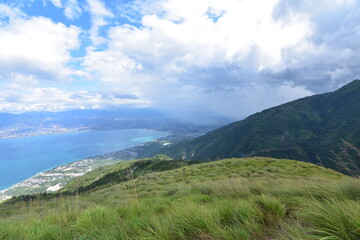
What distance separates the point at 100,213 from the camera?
3.51 m

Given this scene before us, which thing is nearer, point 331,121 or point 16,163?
point 16,163

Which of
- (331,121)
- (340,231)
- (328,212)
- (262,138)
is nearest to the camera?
(340,231)

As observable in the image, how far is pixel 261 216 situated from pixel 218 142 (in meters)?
187

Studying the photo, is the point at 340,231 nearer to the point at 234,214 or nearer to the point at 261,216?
the point at 261,216

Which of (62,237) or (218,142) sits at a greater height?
(62,237)

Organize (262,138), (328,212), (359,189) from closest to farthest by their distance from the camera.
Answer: (328,212) < (359,189) < (262,138)

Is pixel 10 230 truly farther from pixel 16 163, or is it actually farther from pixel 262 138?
pixel 16 163

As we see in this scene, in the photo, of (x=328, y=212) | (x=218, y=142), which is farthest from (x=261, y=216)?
(x=218, y=142)

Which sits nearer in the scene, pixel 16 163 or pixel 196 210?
pixel 196 210

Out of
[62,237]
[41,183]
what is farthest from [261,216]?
[41,183]

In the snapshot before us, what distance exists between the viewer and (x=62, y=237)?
2.95 meters

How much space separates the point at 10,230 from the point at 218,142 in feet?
615

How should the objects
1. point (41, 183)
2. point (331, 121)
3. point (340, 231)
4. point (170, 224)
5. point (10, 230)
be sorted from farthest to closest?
point (331, 121) → point (41, 183) → point (10, 230) → point (170, 224) → point (340, 231)

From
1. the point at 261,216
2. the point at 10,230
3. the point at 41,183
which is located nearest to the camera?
the point at 261,216
